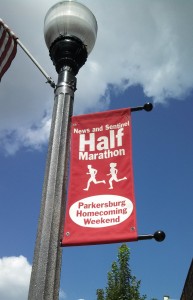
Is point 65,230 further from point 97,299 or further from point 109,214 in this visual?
point 97,299

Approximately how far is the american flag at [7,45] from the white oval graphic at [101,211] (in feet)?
8.37

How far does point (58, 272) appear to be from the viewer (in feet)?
11.1

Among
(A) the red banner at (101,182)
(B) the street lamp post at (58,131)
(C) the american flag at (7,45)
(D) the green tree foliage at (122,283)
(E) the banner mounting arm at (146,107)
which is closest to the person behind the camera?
(B) the street lamp post at (58,131)

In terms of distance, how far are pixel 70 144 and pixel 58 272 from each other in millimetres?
1406

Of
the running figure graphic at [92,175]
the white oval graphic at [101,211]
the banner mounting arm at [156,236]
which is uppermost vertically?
the running figure graphic at [92,175]

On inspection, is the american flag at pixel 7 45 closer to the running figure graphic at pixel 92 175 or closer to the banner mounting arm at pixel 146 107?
the banner mounting arm at pixel 146 107


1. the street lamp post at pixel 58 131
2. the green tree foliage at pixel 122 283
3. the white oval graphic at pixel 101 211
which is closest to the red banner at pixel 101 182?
the white oval graphic at pixel 101 211

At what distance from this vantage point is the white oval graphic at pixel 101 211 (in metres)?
3.54

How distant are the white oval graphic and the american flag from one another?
2551 millimetres

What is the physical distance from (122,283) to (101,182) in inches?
821

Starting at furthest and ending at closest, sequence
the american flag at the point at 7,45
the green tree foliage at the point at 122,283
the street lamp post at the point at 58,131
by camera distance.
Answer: the green tree foliage at the point at 122,283, the american flag at the point at 7,45, the street lamp post at the point at 58,131

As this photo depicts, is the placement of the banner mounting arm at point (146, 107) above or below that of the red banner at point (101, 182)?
above

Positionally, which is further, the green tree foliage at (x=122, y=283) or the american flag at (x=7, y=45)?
the green tree foliage at (x=122, y=283)

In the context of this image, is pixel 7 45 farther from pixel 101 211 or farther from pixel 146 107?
pixel 101 211
